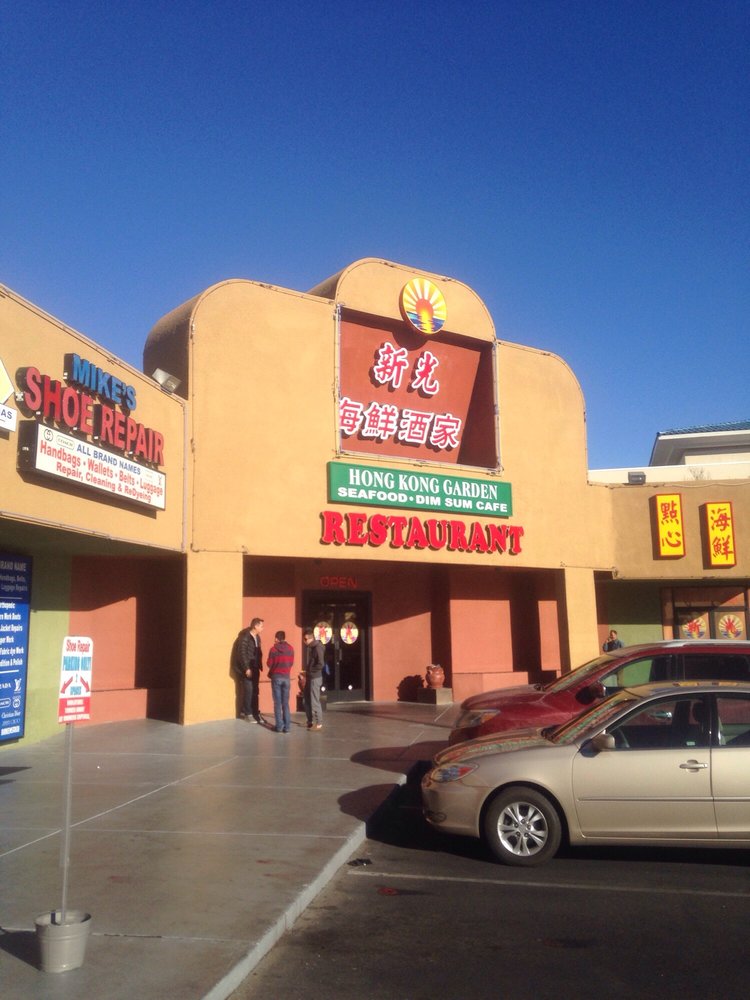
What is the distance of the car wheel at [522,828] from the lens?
7.27m

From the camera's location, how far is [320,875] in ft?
21.9

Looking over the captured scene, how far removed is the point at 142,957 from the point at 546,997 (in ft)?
7.52

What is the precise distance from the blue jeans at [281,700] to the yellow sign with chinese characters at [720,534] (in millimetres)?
11931

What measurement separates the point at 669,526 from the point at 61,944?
1909cm

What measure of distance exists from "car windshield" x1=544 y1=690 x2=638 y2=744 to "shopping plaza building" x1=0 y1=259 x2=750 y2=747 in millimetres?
6523

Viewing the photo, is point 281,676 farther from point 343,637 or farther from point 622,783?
point 622,783

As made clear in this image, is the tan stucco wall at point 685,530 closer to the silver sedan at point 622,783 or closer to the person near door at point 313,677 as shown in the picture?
the person near door at point 313,677

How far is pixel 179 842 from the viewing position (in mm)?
7582

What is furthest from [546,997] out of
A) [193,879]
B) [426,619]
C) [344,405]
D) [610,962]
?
[426,619]

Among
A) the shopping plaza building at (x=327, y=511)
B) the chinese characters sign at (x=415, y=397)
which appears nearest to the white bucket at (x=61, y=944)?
the shopping plaza building at (x=327, y=511)

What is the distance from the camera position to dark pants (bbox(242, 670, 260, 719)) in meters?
15.5

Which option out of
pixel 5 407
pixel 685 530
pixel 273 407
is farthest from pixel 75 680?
pixel 685 530

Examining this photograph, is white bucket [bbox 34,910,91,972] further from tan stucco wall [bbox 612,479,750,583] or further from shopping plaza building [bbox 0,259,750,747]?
tan stucco wall [bbox 612,479,750,583]

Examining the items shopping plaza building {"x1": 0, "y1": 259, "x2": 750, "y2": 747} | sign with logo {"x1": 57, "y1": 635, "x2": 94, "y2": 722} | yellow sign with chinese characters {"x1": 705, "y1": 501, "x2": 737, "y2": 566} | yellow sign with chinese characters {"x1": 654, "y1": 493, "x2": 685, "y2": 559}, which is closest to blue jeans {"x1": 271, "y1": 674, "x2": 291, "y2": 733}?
shopping plaza building {"x1": 0, "y1": 259, "x2": 750, "y2": 747}
